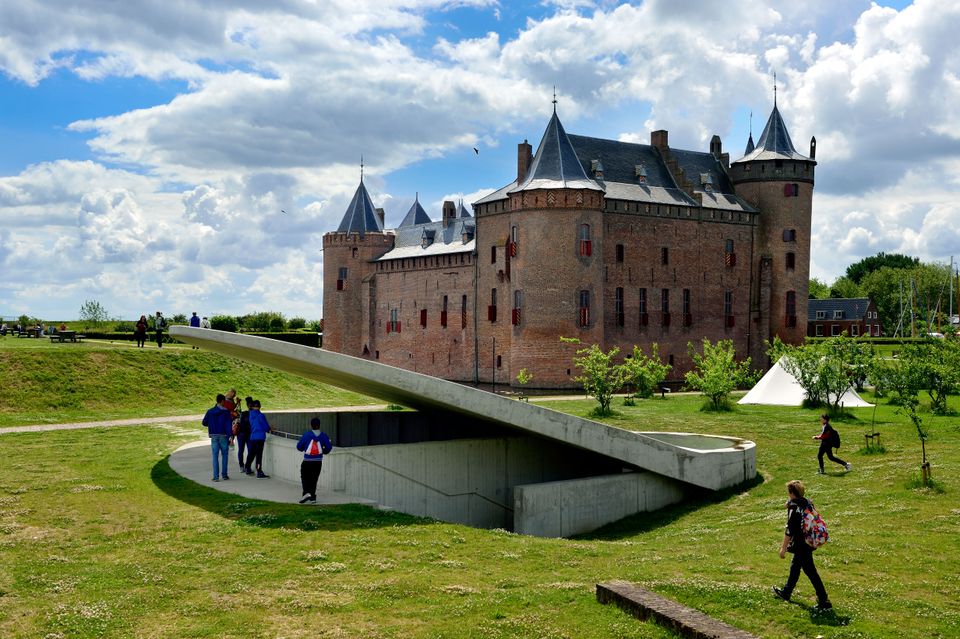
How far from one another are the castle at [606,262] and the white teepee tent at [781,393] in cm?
1146

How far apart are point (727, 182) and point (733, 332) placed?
984 cm

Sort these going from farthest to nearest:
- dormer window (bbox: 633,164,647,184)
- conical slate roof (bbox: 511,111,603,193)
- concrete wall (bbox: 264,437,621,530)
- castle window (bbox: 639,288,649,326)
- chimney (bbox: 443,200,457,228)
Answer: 1. chimney (bbox: 443,200,457,228)
2. dormer window (bbox: 633,164,647,184)
3. castle window (bbox: 639,288,649,326)
4. conical slate roof (bbox: 511,111,603,193)
5. concrete wall (bbox: 264,437,621,530)

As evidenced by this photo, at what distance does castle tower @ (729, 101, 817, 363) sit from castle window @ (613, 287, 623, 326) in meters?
10.2

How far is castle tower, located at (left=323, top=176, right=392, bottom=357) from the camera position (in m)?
62.1

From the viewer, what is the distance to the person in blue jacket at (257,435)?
17.3m

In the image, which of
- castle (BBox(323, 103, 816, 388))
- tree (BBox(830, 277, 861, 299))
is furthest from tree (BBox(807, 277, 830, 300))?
castle (BBox(323, 103, 816, 388))

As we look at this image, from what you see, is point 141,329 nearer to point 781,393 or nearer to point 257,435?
point 257,435

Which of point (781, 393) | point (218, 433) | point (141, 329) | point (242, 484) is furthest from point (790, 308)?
point (218, 433)

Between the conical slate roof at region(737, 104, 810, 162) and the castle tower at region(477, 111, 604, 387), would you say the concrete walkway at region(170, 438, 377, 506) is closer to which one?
the castle tower at region(477, 111, 604, 387)

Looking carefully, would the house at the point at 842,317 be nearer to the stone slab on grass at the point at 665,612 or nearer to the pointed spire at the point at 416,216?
the pointed spire at the point at 416,216

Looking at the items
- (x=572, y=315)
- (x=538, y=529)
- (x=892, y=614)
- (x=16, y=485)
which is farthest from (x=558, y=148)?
(x=892, y=614)

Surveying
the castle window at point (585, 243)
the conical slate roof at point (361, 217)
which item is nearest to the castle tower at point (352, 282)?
the conical slate roof at point (361, 217)

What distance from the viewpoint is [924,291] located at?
306 ft

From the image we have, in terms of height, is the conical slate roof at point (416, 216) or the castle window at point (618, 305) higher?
the conical slate roof at point (416, 216)
